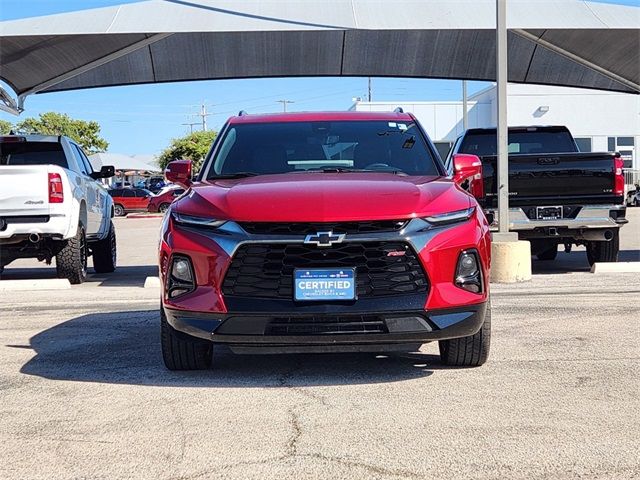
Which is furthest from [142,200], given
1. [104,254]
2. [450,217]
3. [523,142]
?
[450,217]

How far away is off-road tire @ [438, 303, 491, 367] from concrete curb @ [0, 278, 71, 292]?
6.89 metres

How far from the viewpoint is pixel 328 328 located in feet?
15.9

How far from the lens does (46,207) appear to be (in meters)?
10.8

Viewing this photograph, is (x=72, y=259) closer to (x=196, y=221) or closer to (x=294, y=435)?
(x=196, y=221)

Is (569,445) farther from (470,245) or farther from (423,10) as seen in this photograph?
(423,10)

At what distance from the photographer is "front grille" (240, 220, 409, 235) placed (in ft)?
15.9

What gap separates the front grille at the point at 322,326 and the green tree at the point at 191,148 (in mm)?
77419

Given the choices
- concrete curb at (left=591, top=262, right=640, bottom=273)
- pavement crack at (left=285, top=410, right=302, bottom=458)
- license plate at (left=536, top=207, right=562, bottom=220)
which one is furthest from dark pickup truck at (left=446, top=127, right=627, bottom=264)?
pavement crack at (left=285, top=410, right=302, bottom=458)

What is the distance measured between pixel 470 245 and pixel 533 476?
5.71 feet

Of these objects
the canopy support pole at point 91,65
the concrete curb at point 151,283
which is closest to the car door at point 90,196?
the canopy support pole at point 91,65

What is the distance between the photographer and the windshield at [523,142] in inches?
504

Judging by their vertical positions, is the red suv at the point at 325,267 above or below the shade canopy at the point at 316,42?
below

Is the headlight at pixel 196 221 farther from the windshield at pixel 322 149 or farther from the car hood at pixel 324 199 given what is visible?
the windshield at pixel 322 149

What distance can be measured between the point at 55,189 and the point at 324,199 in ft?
21.9
